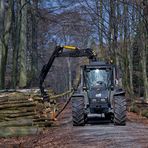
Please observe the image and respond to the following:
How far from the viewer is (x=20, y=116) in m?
18.6

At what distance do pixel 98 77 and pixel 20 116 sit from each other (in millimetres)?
3848

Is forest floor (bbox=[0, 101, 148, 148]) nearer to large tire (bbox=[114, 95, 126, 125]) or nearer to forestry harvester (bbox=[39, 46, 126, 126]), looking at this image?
large tire (bbox=[114, 95, 126, 125])

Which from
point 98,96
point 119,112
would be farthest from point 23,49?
point 119,112

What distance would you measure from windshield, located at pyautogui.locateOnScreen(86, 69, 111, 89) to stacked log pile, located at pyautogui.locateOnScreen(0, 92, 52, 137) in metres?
2.36

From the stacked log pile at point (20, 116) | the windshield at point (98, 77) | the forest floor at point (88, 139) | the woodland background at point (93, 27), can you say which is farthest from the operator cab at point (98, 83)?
the woodland background at point (93, 27)

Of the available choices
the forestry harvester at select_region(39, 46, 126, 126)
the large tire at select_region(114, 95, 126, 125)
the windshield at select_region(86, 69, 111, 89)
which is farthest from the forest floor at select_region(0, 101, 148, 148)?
the windshield at select_region(86, 69, 111, 89)

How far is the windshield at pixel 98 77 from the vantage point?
20.2m

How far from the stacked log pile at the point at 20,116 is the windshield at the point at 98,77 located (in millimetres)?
2361

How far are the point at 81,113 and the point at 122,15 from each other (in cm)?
2255

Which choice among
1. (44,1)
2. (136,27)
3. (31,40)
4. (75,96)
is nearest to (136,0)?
(136,27)

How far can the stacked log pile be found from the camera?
17719mm

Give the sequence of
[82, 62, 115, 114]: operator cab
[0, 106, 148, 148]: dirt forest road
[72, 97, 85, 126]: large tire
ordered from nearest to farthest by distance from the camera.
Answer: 1. [0, 106, 148, 148]: dirt forest road
2. [72, 97, 85, 126]: large tire
3. [82, 62, 115, 114]: operator cab

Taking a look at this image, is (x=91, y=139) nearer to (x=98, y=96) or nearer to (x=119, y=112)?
(x=119, y=112)

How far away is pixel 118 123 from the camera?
18.9 m
